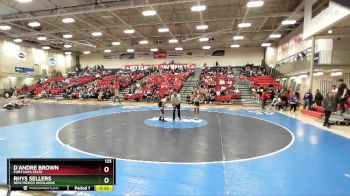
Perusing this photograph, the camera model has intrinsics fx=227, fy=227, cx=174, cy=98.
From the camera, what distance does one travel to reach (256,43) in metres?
31.8

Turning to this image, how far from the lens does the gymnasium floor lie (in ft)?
13.7

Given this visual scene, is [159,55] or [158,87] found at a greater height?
[159,55]

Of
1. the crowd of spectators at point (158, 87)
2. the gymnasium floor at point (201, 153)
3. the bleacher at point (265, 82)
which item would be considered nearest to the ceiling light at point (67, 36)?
the crowd of spectators at point (158, 87)

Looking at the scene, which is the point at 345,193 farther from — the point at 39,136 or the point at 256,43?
the point at 256,43

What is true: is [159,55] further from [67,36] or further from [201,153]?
[201,153]

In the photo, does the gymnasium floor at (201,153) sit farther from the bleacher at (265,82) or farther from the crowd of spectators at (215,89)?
the bleacher at (265,82)
